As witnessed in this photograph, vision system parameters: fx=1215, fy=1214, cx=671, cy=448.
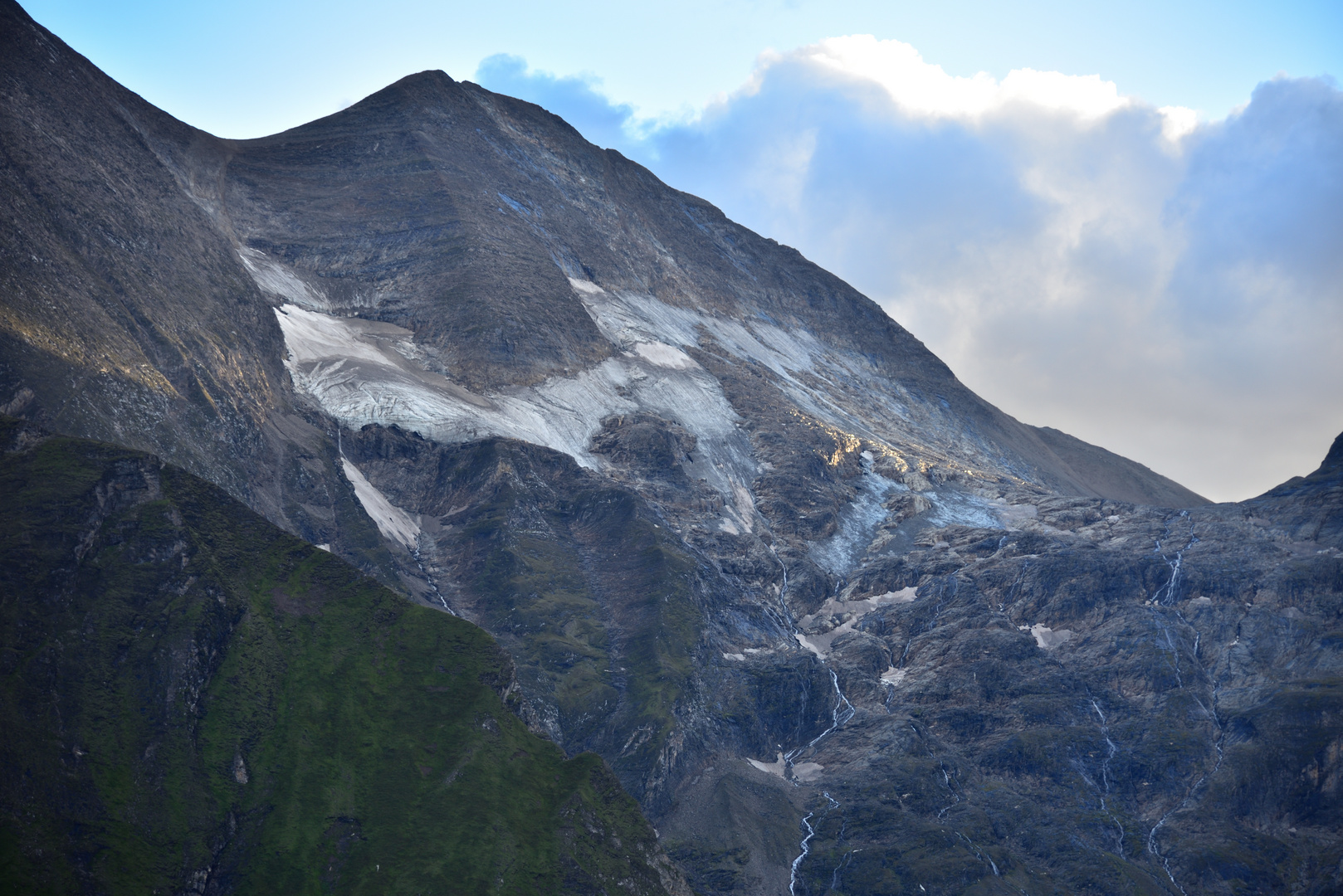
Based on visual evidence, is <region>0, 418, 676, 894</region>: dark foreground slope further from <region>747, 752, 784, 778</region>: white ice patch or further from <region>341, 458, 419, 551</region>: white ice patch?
<region>747, 752, 784, 778</region>: white ice patch

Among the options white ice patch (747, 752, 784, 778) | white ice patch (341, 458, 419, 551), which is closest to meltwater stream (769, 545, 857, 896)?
white ice patch (747, 752, 784, 778)

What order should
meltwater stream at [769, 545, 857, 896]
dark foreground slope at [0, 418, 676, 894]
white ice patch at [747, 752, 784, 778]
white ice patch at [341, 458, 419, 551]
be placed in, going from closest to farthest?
dark foreground slope at [0, 418, 676, 894] → meltwater stream at [769, 545, 857, 896] → white ice patch at [747, 752, 784, 778] → white ice patch at [341, 458, 419, 551]

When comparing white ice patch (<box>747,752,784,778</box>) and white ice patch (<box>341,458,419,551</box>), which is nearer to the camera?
white ice patch (<box>747,752,784,778</box>)

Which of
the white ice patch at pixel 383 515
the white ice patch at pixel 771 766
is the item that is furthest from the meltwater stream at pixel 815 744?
the white ice patch at pixel 383 515

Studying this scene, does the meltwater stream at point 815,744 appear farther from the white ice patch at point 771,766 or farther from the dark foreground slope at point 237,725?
the dark foreground slope at point 237,725

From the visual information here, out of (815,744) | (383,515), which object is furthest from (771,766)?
(383,515)

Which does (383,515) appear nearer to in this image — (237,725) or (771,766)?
(237,725)
